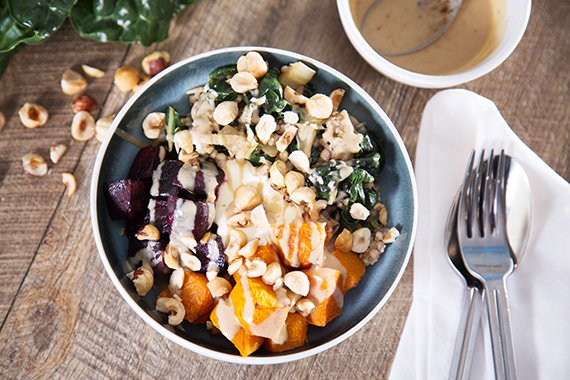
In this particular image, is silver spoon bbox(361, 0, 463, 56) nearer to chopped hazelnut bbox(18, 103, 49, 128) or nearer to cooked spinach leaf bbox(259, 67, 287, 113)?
cooked spinach leaf bbox(259, 67, 287, 113)

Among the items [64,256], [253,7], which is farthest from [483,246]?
[64,256]

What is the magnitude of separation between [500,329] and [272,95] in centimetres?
67

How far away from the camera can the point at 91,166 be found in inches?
57.5

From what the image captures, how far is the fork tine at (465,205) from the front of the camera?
1.42 m

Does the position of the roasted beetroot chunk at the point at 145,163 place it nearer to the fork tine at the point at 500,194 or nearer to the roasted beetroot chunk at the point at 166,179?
the roasted beetroot chunk at the point at 166,179

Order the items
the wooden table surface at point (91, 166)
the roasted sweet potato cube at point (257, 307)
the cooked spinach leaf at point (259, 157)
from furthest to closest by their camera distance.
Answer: the wooden table surface at point (91, 166) < the cooked spinach leaf at point (259, 157) < the roasted sweet potato cube at point (257, 307)

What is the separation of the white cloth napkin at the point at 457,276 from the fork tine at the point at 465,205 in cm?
5

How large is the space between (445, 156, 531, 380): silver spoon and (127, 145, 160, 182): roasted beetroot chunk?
2.09 feet

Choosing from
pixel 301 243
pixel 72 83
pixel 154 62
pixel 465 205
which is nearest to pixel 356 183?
pixel 301 243

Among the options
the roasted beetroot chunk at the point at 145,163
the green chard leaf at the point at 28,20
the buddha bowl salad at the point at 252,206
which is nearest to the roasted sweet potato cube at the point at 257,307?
the buddha bowl salad at the point at 252,206

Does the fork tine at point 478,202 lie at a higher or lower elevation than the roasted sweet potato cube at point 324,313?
higher

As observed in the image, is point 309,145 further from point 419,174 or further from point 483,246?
point 483,246

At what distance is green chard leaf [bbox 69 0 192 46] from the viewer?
1.44m

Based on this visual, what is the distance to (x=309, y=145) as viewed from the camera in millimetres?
1292
